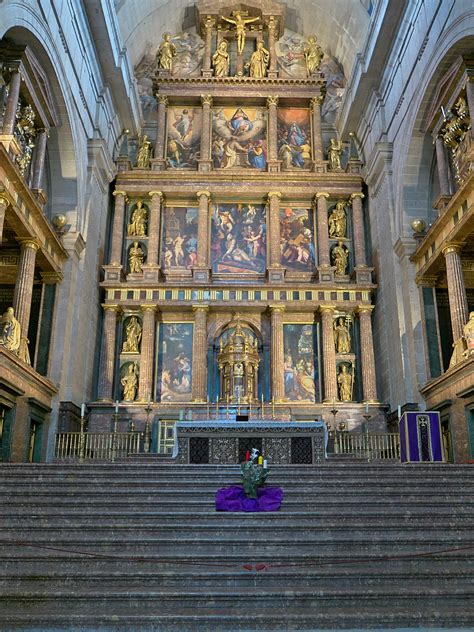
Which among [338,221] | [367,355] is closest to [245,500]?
[367,355]

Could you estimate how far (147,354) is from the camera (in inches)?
753

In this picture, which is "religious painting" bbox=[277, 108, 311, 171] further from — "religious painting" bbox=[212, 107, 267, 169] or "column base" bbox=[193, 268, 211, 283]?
"column base" bbox=[193, 268, 211, 283]

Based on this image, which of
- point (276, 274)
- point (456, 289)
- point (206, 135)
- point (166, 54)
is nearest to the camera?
point (456, 289)

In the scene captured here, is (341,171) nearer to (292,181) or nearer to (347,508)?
(292,181)

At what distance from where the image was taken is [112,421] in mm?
18078

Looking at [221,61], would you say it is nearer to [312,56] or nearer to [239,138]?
[239,138]

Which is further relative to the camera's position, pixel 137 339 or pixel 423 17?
pixel 137 339

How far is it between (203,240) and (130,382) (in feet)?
17.4

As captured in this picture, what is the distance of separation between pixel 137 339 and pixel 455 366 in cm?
988

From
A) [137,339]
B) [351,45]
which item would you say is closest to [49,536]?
[137,339]

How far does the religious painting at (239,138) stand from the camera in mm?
22125

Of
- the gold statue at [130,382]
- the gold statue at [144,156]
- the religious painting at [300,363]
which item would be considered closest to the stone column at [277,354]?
the religious painting at [300,363]

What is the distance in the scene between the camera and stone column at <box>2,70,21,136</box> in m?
13.7

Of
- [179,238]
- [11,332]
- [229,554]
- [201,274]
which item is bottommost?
[229,554]
